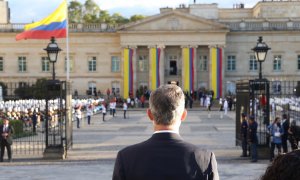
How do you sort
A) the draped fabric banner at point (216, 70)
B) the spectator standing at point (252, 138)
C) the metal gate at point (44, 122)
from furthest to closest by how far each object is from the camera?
the draped fabric banner at point (216, 70), the metal gate at point (44, 122), the spectator standing at point (252, 138)

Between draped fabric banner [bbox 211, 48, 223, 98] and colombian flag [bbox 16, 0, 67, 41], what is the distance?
36108 millimetres

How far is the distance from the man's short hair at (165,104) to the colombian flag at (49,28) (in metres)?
31.2

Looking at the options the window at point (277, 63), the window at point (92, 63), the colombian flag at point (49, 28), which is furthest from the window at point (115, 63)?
the colombian flag at point (49, 28)

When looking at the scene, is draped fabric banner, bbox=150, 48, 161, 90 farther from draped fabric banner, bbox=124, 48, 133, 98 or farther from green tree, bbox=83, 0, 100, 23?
green tree, bbox=83, 0, 100, 23

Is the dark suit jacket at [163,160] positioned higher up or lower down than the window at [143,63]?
lower down

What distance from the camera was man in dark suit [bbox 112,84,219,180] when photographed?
403 centimetres

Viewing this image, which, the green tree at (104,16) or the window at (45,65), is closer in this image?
the window at (45,65)

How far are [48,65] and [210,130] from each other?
4524cm

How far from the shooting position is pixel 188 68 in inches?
2783

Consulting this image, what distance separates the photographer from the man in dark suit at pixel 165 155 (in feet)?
13.2

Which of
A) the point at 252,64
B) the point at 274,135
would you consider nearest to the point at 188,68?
the point at 252,64

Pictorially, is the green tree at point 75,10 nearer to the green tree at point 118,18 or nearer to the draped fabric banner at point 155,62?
the green tree at point 118,18

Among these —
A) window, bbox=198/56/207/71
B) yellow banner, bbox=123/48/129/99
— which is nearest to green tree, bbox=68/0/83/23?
yellow banner, bbox=123/48/129/99

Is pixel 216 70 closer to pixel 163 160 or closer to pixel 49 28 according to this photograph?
pixel 49 28
